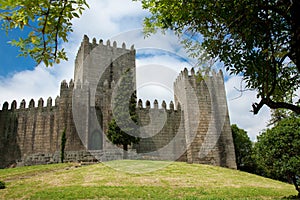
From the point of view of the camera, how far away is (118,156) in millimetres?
19500

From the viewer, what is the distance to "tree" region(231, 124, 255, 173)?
3428 cm

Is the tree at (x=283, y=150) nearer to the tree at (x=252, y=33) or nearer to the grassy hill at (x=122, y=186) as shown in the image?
the grassy hill at (x=122, y=186)

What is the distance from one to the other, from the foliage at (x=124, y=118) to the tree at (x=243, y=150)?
18.0 meters

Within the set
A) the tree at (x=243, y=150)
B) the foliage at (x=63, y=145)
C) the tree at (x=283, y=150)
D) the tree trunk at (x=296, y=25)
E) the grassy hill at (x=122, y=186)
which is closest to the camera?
the tree trunk at (x=296, y=25)

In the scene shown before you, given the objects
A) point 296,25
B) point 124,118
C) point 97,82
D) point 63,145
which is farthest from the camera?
point 97,82

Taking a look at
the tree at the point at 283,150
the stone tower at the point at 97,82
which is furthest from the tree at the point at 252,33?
the stone tower at the point at 97,82

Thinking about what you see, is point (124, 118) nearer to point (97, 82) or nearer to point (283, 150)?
point (97, 82)

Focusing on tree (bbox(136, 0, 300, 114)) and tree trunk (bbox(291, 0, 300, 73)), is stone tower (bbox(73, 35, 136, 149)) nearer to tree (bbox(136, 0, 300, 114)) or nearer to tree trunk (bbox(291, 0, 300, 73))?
tree (bbox(136, 0, 300, 114))

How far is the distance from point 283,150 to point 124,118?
13.9 metres

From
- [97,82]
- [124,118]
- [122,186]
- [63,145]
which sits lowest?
[122,186]

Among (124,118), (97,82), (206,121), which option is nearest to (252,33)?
(124,118)

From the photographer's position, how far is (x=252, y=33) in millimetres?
5883

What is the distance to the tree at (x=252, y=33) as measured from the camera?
5527mm

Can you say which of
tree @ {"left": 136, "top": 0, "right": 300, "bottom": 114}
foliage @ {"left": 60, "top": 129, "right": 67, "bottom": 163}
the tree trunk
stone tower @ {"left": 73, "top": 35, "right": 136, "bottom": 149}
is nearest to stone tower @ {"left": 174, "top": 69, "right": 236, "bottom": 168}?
stone tower @ {"left": 73, "top": 35, "right": 136, "bottom": 149}
